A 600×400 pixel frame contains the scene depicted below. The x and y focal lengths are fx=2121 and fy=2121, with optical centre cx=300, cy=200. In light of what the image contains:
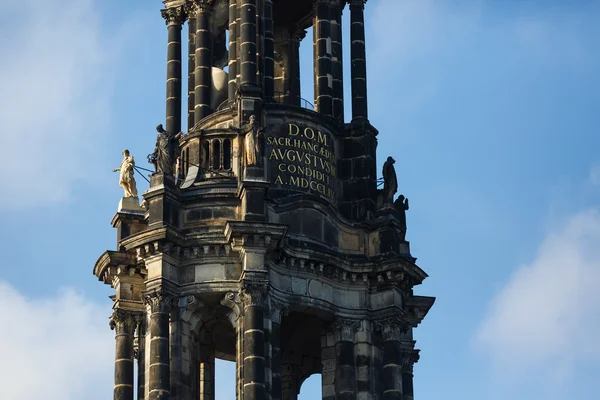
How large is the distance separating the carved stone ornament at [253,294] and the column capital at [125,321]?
4.25m

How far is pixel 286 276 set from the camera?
68.2 meters

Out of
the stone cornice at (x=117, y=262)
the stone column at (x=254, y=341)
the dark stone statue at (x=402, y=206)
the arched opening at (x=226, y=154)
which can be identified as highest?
the arched opening at (x=226, y=154)

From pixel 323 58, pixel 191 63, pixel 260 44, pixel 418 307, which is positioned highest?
pixel 191 63

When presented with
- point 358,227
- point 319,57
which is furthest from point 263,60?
point 358,227

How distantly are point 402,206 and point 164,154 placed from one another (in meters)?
8.69

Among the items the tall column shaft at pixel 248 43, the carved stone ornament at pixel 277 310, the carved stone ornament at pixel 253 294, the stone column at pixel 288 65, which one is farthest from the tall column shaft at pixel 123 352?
the stone column at pixel 288 65

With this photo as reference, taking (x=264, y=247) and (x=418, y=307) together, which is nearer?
(x=264, y=247)

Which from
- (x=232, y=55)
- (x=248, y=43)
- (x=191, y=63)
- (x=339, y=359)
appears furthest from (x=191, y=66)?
(x=339, y=359)

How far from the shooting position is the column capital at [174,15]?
7544 centimetres

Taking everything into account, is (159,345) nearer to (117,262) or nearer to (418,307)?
(117,262)

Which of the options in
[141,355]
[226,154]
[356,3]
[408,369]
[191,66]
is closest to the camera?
[141,355]

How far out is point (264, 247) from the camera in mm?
66938

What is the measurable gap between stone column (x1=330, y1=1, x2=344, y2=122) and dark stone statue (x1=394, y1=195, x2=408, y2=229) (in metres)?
3.37

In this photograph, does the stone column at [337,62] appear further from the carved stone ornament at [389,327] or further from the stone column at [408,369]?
the stone column at [408,369]
